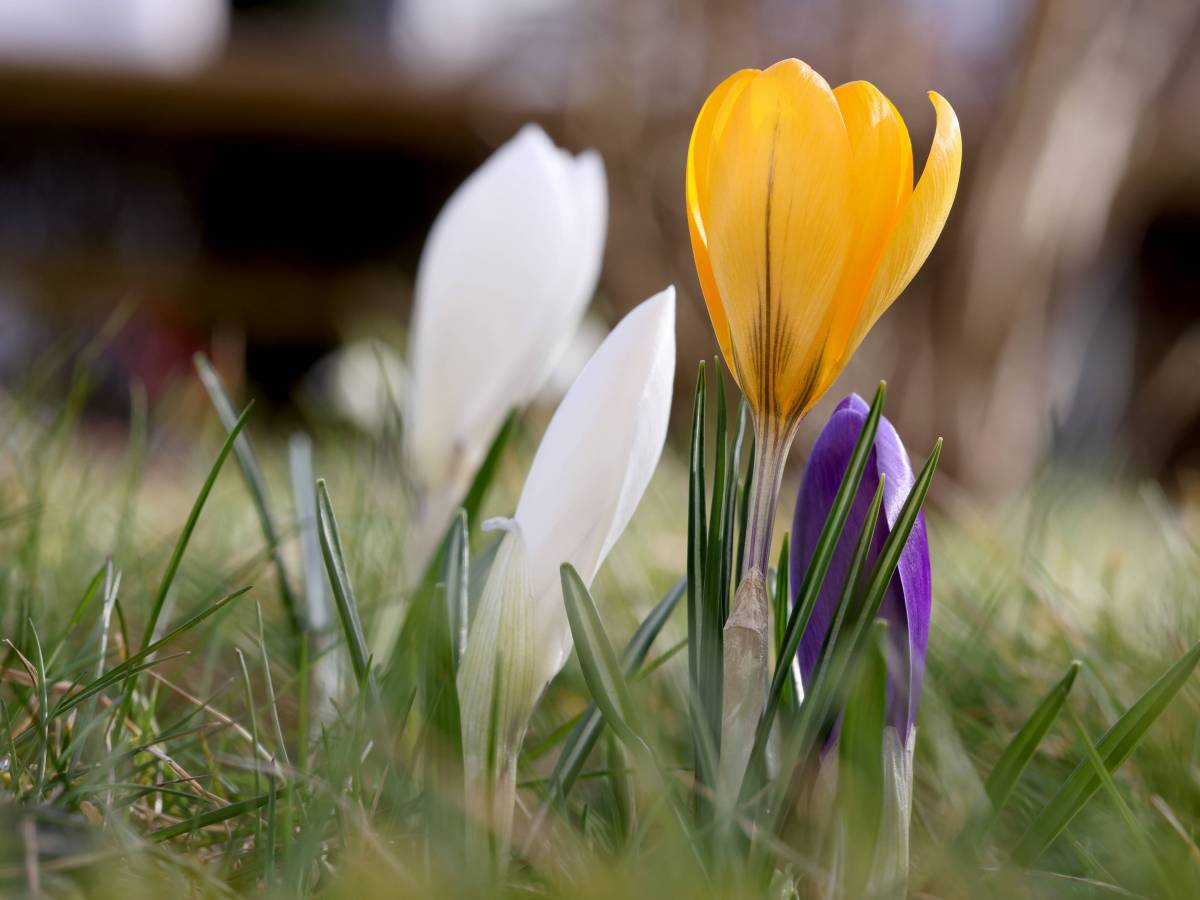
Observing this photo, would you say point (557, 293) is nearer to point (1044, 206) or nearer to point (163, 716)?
point (163, 716)

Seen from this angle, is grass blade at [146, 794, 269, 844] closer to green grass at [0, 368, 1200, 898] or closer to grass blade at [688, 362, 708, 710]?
green grass at [0, 368, 1200, 898]

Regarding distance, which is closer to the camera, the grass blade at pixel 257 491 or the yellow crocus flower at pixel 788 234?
the yellow crocus flower at pixel 788 234

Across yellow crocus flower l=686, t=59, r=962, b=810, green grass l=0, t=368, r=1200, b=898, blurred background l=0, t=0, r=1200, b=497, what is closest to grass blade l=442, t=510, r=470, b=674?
green grass l=0, t=368, r=1200, b=898

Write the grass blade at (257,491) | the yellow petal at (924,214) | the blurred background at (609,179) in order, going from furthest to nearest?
the blurred background at (609,179), the grass blade at (257,491), the yellow petal at (924,214)

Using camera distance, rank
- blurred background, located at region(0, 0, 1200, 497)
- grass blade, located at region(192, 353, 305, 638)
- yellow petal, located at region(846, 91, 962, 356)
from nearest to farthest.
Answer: yellow petal, located at region(846, 91, 962, 356) < grass blade, located at region(192, 353, 305, 638) < blurred background, located at region(0, 0, 1200, 497)

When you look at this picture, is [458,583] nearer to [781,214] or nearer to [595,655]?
[595,655]

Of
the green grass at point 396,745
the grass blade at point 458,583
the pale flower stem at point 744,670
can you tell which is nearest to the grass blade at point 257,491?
the green grass at point 396,745

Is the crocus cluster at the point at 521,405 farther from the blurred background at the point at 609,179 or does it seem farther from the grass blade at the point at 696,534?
the blurred background at the point at 609,179
